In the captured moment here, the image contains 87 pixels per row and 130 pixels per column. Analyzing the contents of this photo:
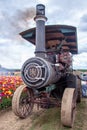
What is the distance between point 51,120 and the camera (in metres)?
5.17

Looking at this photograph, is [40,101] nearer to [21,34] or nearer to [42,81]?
[42,81]

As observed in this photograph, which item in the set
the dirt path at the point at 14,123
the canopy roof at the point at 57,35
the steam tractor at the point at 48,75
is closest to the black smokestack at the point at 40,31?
the steam tractor at the point at 48,75

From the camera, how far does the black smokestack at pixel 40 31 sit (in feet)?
15.3

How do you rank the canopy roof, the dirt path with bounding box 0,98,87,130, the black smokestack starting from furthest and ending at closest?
the canopy roof, the dirt path with bounding box 0,98,87,130, the black smokestack

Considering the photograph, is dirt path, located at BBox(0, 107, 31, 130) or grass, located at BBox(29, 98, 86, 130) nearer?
grass, located at BBox(29, 98, 86, 130)

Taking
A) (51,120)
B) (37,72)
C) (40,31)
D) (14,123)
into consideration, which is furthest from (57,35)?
(14,123)

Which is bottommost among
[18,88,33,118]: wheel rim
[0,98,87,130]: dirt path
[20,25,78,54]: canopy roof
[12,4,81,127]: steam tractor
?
[0,98,87,130]: dirt path

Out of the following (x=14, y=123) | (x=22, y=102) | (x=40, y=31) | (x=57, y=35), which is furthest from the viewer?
(x=57, y=35)

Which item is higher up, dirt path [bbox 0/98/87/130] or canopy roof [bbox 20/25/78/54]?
canopy roof [bbox 20/25/78/54]

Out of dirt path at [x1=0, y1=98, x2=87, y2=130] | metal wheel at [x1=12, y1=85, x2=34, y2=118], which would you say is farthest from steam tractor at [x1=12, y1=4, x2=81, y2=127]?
dirt path at [x1=0, y1=98, x2=87, y2=130]

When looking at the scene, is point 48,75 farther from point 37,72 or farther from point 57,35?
point 57,35

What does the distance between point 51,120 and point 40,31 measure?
7.84 ft

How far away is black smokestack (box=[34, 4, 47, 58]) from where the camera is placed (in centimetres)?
466

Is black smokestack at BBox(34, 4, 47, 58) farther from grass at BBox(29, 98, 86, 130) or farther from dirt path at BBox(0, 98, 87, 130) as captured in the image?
dirt path at BBox(0, 98, 87, 130)
